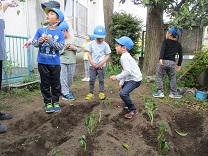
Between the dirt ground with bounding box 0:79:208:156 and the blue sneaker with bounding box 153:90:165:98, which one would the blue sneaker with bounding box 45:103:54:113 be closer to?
the dirt ground with bounding box 0:79:208:156

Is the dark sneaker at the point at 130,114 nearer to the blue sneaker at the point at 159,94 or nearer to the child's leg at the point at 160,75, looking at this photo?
the blue sneaker at the point at 159,94

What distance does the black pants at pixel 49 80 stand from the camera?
3357 millimetres

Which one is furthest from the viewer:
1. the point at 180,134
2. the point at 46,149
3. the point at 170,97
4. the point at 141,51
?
the point at 141,51

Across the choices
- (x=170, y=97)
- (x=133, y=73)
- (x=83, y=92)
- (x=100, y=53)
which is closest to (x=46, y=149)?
(x=133, y=73)

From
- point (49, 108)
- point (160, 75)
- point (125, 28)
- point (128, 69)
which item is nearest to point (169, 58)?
point (160, 75)

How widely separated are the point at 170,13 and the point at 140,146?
9.04 ft

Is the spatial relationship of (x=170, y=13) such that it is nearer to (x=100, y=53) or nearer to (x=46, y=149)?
(x=100, y=53)

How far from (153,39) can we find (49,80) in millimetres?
4295

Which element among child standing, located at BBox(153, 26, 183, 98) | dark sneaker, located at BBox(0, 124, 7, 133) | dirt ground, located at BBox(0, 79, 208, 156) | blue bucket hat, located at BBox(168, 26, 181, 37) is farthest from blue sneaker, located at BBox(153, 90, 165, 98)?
dark sneaker, located at BBox(0, 124, 7, 133)

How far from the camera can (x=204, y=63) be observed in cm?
538

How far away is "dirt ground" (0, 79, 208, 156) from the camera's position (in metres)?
2.50

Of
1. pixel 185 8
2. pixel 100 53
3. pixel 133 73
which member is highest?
pixel 185 8

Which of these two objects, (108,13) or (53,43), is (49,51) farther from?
(108,13)

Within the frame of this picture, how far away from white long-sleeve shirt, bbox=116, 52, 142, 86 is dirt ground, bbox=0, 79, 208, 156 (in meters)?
0.64
